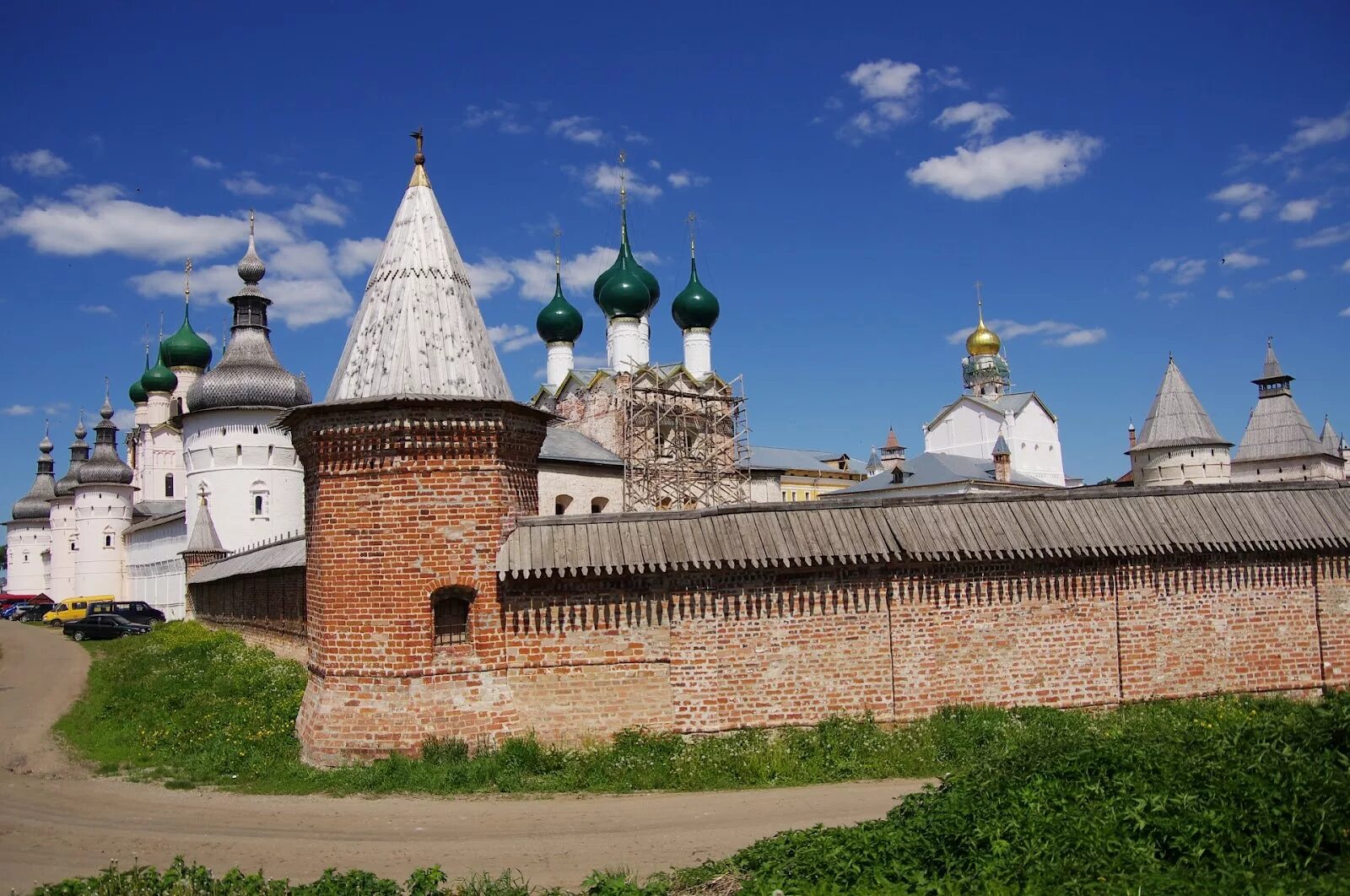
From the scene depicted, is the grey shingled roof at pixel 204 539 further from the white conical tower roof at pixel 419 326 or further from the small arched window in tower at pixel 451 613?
the small arched window in tower at pixel 451 613

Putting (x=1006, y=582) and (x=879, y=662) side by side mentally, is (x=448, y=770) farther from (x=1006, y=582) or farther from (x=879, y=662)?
(x=1006, y=582)

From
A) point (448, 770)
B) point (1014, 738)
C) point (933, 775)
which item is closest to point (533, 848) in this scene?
point (448, 770)

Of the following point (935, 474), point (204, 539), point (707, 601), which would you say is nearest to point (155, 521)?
point (204, 539)

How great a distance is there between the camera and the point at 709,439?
107 ft

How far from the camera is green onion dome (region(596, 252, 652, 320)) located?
111ft

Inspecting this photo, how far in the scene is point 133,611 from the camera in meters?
29.6

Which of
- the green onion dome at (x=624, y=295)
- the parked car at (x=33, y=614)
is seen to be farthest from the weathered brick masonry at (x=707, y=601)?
the parked car at (x=33, y=614)

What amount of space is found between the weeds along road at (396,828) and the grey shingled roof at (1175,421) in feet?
104

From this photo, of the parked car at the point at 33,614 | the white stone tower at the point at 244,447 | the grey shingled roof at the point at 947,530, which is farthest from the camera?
the parked car at the point at 33,614

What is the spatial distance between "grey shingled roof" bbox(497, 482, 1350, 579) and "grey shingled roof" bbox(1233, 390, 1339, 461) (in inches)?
1179

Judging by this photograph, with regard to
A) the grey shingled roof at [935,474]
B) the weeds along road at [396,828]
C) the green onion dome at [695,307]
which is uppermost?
the green onion dome at [695,307]

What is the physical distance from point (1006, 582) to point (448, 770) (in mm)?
6254

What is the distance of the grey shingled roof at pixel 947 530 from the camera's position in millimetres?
10148

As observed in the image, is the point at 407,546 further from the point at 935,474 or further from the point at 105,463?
the point at 105,463
